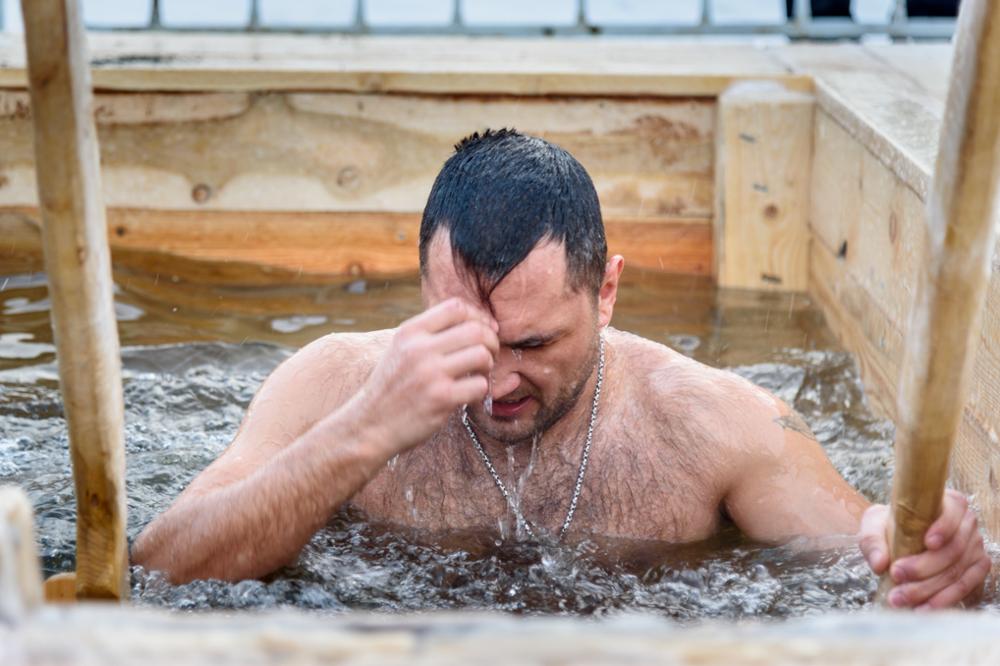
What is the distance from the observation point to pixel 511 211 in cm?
275

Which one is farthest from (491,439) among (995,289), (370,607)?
(995,289)

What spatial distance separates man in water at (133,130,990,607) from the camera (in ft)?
8.07

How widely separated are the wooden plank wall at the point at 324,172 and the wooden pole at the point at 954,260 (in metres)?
3.29

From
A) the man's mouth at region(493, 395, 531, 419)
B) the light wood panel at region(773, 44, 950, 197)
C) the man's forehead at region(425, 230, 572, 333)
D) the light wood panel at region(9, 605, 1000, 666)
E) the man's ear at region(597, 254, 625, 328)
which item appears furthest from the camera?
the light wood panel at region(773, 44, 950, 197)

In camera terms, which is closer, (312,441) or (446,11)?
(312,441)

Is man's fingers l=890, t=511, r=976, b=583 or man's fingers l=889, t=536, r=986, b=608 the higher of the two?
man's fingers l=890, t=511, r=976, b=583

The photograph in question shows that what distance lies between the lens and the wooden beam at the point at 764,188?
4945 millimetres

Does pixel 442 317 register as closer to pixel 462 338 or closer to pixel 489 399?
pixel 462 338

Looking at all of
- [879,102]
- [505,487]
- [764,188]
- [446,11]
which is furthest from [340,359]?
[446,11]

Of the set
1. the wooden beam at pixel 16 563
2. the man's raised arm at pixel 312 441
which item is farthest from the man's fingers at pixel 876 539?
the wooden beam at pixel 16 563

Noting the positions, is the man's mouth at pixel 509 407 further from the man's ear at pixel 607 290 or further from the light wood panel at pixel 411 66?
the light wood panel at pixel 411 66

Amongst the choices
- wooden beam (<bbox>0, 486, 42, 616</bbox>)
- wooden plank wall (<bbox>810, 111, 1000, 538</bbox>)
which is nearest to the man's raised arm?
wooden plank wall (<bbox>810, 111, 1000, 538</bbox>)

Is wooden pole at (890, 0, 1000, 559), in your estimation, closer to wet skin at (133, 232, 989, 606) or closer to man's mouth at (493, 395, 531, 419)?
wet skin at (133, 232, 989, 606)

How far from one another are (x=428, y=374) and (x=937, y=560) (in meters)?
0.86
